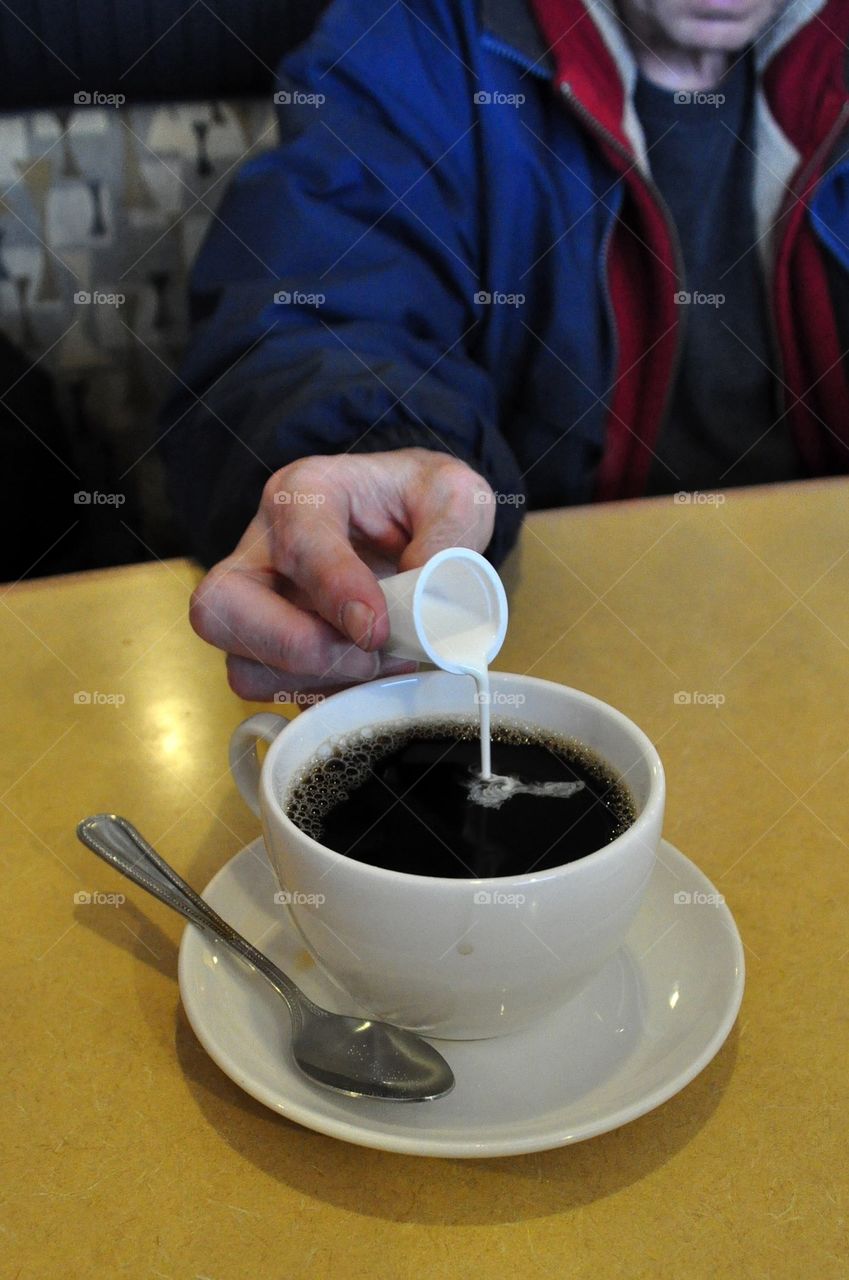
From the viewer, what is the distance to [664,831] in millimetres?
721

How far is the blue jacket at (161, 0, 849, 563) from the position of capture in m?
1.21

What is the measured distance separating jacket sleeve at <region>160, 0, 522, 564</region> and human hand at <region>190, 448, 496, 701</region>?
110mm

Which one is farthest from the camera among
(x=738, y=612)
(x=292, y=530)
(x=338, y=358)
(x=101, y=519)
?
(x=101, y=519)

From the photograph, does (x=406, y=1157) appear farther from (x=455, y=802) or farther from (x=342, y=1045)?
(x=455, y=802)

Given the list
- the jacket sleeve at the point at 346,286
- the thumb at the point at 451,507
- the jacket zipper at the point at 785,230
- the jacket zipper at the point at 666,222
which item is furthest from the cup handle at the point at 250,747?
the jacket zipper at the point at 785,230

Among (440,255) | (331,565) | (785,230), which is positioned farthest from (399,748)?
(785,230)

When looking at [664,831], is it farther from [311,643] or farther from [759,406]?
[759,406]

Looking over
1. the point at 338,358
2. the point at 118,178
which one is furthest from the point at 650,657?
the point at 118,178

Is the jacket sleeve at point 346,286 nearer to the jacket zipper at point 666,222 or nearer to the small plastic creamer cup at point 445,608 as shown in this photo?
the jacket zipper at point 666,222

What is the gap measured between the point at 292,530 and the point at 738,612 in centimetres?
42

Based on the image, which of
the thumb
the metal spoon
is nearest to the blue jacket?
the thumb

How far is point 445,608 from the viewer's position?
69 centimetres

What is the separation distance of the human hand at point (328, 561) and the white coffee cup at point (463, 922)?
194 millimetres

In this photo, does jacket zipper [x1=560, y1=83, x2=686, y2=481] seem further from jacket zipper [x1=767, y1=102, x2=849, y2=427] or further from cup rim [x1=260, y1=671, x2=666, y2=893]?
cup rim [x1=260, y1=671, x2=666, y2=893]
